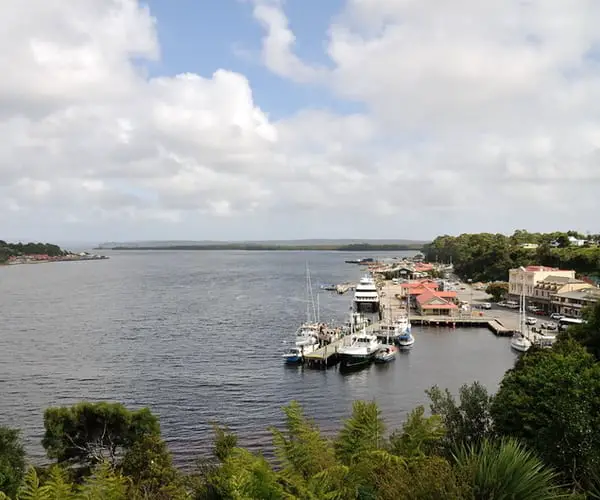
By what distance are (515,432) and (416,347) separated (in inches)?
1070

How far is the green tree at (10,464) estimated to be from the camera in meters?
13.0

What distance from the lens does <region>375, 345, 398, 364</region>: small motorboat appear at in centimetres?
3581

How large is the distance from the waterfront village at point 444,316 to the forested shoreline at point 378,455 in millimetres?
17031

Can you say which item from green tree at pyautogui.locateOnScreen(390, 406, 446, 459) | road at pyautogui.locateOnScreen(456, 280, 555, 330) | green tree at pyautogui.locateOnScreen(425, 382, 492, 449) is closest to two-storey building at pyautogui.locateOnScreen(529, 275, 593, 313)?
road at pyautogui.locateOnScreen(456, 280, 555, 330)

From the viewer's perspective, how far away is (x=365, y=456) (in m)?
11.2

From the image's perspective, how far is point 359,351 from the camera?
115 ft

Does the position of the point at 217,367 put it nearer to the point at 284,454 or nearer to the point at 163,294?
the point at 284,454

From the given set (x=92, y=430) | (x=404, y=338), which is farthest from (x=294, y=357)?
(x=92, y=430)

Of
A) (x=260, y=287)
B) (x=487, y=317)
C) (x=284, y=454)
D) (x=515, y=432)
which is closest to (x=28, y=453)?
(x=284, y=454)

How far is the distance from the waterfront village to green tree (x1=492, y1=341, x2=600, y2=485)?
62.7ft

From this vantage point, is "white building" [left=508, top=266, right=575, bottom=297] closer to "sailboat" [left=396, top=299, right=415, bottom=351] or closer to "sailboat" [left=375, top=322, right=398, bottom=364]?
"sailboat" [left=396, top=299, right=415, bottom=351]

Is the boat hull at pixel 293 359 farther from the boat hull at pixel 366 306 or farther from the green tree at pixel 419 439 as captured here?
the boat hull at pixel 366 306

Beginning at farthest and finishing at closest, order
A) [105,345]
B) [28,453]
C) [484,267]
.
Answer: [484,267]
[105,345]
[28,453]

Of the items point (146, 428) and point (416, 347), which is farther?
point (416, 347)
